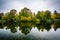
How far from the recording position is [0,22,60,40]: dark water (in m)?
2.17

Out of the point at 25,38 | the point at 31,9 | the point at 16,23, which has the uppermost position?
the point at 31,9

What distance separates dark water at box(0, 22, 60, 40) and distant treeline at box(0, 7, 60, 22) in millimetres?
69

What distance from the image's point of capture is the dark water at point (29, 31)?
7.13 ft

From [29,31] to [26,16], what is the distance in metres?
0.21

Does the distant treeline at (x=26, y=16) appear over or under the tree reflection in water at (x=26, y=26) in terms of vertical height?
over

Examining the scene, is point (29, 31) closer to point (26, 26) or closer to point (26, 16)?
point (26, 26)

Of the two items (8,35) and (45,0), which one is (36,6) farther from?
(8,35)

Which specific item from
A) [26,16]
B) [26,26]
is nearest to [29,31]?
[26,26]

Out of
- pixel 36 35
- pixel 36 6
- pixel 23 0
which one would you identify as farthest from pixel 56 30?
pixel 23 0

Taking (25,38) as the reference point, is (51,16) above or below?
above

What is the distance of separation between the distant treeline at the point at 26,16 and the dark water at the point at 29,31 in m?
0.07

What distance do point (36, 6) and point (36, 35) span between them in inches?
15.3

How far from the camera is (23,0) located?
2232mm

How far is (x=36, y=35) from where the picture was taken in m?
2.18
